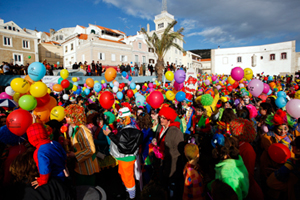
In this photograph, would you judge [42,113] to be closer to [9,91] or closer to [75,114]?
[75,114]

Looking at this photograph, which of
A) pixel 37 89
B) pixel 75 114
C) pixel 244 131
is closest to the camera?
pixel 244 131

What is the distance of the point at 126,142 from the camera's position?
98.6 inches

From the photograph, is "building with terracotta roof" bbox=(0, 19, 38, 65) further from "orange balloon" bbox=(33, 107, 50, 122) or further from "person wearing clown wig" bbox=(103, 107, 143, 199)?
"person wearing clown wig" bbox=(103, 107, 143, 199)

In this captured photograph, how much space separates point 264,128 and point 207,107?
1.51 m

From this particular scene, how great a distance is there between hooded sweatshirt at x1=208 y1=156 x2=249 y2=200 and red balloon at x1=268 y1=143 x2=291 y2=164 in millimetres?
663

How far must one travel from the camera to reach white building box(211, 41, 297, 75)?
29947mm

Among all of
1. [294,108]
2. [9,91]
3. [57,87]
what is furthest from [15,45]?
[294,108]

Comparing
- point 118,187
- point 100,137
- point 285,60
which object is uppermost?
point 285,60

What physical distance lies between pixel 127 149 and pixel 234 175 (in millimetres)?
1519

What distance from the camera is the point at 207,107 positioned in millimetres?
4664

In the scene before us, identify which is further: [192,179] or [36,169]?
[192,179]

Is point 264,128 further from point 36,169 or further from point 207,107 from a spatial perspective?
point 36,169

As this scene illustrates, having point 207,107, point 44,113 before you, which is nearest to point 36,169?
point 44,113

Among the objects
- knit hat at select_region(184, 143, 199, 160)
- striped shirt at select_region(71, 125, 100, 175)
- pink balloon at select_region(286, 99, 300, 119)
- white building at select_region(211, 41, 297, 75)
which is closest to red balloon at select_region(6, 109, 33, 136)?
striped shirt at select_region(71, 125, 100, 175)
